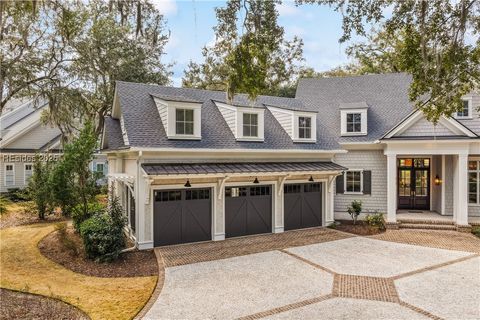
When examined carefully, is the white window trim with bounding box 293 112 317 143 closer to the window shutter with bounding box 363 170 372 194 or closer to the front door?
the window shutter with bounding box 363 170 372 194

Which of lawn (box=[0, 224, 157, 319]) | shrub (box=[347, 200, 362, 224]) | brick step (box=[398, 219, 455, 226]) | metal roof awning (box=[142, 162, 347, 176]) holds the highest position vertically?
metal roof awning (box=[142, 162, 347, 176])

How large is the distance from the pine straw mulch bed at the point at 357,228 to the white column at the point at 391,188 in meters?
1.19

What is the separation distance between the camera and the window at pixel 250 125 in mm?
14039

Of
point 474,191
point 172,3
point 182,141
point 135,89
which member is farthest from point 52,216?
point 474,191

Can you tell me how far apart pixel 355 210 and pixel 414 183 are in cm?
465

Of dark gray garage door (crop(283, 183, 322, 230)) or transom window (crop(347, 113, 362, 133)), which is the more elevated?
transom window (crop(347, 113, 362, 133))

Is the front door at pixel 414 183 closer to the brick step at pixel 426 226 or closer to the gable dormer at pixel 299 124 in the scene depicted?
the brick step at pixel 426 226

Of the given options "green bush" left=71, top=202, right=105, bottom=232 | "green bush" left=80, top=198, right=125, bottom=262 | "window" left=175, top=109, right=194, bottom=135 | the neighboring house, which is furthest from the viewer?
the neighboring house

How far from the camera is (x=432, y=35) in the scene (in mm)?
8797

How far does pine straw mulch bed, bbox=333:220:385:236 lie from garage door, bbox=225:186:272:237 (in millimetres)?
3772

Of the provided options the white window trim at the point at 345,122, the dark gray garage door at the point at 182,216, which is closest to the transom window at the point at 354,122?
the white window trim at the point at 345,122

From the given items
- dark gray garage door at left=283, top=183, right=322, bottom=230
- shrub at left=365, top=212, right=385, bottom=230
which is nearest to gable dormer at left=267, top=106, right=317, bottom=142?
dark gray garage door at left=283, top=183, right=322, bottom=230

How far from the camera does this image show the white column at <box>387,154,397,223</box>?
1525 centimetres

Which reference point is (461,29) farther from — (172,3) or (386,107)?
(386,107)
